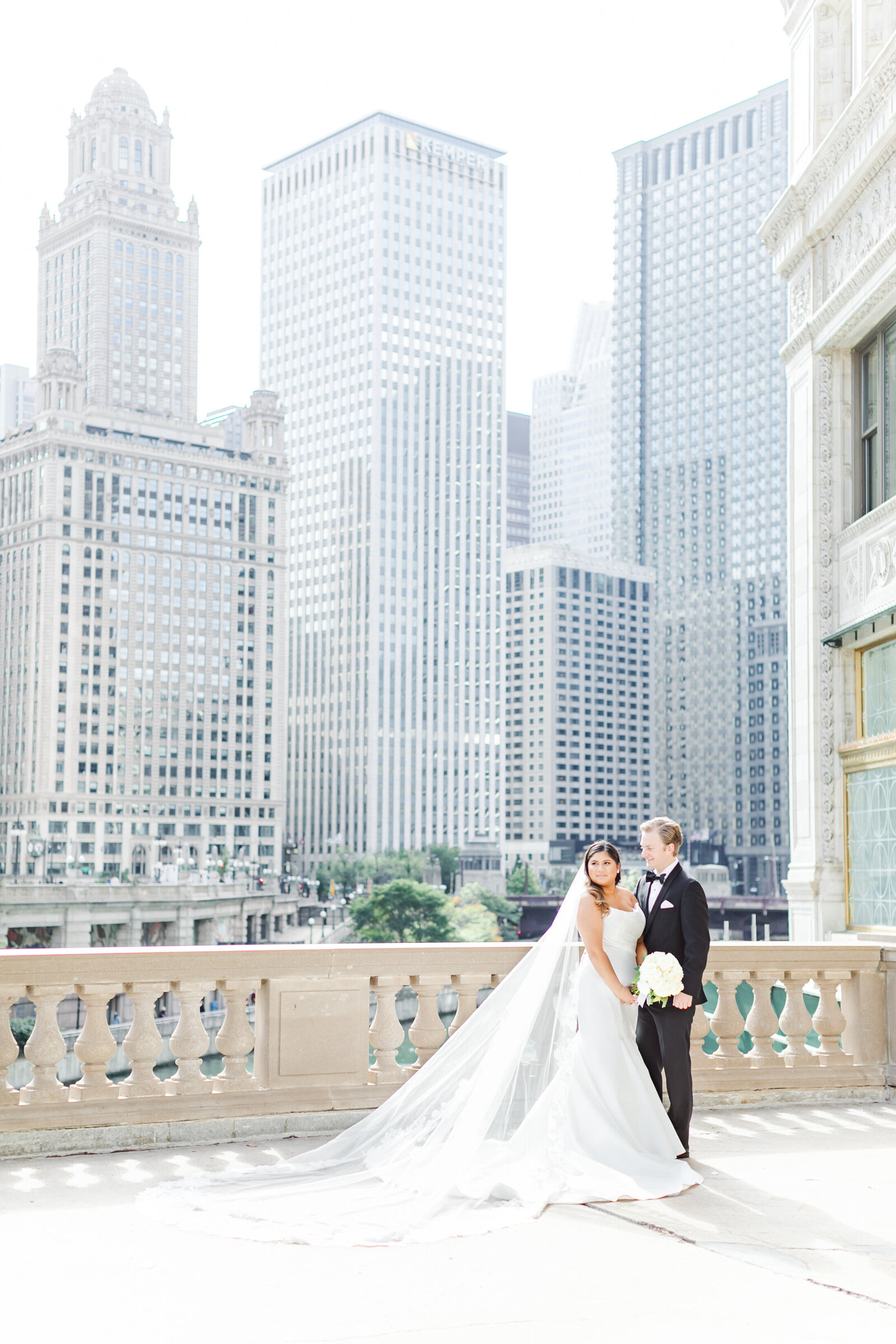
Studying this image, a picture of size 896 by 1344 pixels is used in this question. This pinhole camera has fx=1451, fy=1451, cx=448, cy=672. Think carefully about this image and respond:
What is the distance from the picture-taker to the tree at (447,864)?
169 metres

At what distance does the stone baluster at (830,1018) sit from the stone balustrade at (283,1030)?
19 centimetres

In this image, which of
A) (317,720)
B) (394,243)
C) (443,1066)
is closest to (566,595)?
(317,720)

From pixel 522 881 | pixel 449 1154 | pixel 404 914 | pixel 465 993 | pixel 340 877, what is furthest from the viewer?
pixel 522 881

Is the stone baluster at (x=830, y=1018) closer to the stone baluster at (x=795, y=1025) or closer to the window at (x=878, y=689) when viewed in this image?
the stone baluster at (x=795, y=1025)

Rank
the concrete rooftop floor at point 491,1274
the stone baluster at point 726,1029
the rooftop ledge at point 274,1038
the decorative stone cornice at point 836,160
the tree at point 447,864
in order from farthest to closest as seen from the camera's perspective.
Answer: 1. the tree at point 447,864
2. the decorative stone cornice at point 836,160
3. the stone baluster at point 726,1029
4. the rooftop ledge at point 274,1038
5. the concrete rooftop floor at point 491,1274

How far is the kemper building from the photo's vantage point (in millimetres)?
153750

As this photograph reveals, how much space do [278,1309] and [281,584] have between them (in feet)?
542

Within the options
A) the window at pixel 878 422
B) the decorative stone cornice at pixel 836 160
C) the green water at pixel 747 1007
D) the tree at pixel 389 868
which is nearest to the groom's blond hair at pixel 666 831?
the green water at pixel 747 1007

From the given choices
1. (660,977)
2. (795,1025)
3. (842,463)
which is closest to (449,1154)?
(660,977)

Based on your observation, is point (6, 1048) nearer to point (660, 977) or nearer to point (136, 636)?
point (660, 977)

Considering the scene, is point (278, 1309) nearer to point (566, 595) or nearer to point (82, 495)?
point (82, 495)

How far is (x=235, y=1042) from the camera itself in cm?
1034

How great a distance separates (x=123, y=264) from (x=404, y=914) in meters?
109

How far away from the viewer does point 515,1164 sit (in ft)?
27.9
